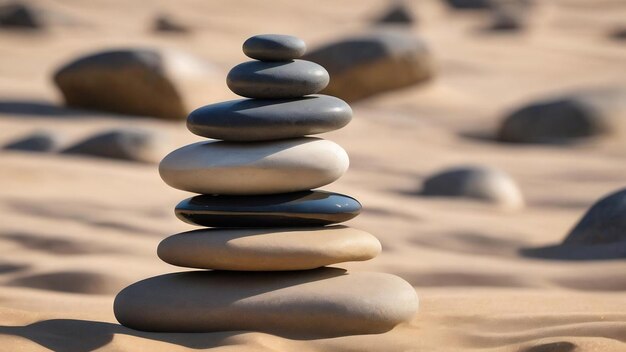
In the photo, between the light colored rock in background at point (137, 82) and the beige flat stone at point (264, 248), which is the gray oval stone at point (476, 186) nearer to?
the light colored rock in background at point (137, 82)

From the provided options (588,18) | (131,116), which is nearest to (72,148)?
(131,116)

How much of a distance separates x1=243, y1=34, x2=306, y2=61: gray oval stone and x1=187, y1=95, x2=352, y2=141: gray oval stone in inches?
5.1

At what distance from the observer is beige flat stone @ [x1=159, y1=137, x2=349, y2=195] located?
3.30 m

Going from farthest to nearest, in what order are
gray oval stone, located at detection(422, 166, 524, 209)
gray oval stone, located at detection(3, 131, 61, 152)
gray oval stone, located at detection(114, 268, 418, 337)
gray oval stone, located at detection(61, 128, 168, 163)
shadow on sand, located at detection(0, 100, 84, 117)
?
shadow on sand, located at detection(0, 100, 84, 117)
gray oval stone, located at detection(3, 131, 61, 152)
gray oval stone, located at detection(61, 128, 168, 163)
gray oval stone, located at detection(422, 166, 524, 209)
gray oval stone, located at detection(114, 268, 418, 337)

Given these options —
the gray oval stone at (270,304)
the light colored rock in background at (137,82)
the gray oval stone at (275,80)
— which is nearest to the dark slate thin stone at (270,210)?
the gray oval stone at (270,304)

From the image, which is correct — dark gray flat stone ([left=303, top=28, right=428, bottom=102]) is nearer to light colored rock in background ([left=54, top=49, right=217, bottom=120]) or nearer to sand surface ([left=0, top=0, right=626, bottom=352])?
sand surface ([left=0, top=0, right=626, bottom=352])

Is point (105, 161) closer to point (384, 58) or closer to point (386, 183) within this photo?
point (386, 183)

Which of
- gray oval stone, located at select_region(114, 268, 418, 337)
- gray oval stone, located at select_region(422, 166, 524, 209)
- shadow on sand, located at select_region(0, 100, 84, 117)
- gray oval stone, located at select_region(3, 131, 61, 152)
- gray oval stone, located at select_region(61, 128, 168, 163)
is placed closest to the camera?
gray oval stone, located at select_region(114, 268, 418, 337)

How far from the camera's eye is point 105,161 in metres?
7.05

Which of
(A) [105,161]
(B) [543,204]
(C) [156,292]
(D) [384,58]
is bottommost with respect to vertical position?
(C) [156,292]

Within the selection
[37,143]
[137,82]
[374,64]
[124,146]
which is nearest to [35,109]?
[137,82]

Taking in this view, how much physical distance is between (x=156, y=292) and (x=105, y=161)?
12.6 ft

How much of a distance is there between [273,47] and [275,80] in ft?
0.32

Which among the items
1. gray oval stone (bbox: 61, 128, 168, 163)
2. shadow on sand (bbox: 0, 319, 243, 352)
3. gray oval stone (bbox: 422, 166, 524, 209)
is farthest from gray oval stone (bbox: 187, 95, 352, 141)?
gray oval stone (bbox: 61, 128, 168, 163)
